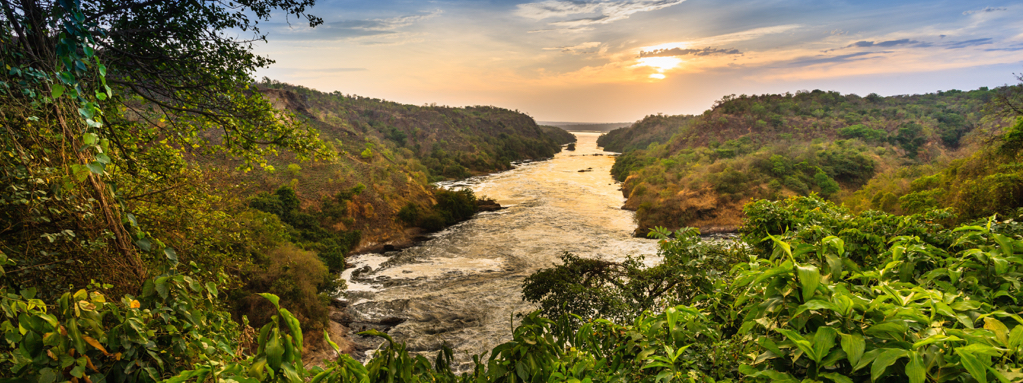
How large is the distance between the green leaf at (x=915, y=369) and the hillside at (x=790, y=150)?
19335 millimetres

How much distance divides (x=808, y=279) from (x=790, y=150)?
43.7 metres

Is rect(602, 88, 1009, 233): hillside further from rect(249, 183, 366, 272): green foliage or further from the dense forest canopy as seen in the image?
rect(249, 183, 366, 272): green foliage

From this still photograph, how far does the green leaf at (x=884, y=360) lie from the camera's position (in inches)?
40.8

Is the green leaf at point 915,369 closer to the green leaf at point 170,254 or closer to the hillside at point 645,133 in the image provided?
the green leaf at point 170,254

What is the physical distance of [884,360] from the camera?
107 centimetres

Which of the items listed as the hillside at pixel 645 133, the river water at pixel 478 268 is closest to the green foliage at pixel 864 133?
the river water at pixel 478 268

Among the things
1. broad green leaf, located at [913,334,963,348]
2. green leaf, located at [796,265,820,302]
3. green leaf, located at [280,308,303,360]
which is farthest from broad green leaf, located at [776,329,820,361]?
green leaf, located at [280,308,303,360]

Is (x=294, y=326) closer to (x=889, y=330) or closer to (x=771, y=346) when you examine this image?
(x=771, y=346)

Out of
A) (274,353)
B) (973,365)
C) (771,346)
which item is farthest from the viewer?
(274,353)

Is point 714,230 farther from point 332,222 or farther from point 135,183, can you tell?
point 135,183

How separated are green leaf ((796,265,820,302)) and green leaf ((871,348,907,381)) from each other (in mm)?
202

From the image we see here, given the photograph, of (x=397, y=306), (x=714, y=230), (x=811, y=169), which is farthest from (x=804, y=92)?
(x=397, y=306)

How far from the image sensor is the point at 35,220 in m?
2.17

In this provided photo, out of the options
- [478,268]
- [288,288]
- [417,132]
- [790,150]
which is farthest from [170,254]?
[417,132]
